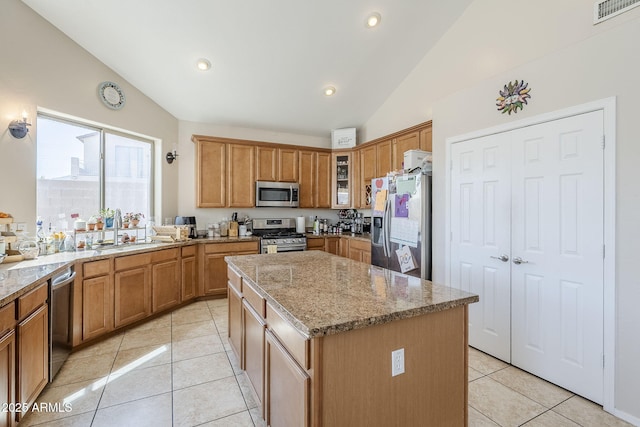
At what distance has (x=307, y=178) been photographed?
17.0 feet

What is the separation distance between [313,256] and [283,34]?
258 cm

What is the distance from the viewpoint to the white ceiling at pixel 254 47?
287 cm

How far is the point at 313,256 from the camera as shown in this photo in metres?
2.68

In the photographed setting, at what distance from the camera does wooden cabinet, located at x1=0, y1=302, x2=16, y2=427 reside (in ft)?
5.08

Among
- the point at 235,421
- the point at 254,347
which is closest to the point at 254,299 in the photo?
the point at 254,347

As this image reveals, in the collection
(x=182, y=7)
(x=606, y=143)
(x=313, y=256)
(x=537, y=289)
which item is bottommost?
(x=537, y=289)

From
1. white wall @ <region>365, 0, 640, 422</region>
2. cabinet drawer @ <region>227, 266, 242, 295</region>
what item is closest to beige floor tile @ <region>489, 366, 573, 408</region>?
white wall @ <region>365, 0, 640, 422</region>

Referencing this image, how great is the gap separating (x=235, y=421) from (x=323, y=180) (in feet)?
13.2

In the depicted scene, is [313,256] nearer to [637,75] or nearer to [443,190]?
[443,190]

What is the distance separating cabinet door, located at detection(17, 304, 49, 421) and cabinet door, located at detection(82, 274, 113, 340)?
68cm

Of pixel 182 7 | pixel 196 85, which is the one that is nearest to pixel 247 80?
pixel 196 85

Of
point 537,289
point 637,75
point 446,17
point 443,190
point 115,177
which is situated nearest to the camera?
point 637,75

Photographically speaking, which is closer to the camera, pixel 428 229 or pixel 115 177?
pixel 428 229

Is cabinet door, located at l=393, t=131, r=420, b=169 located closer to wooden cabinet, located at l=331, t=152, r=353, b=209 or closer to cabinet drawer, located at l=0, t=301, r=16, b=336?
wooden cabinet, located at l=331, t=152, r=353, b=209
